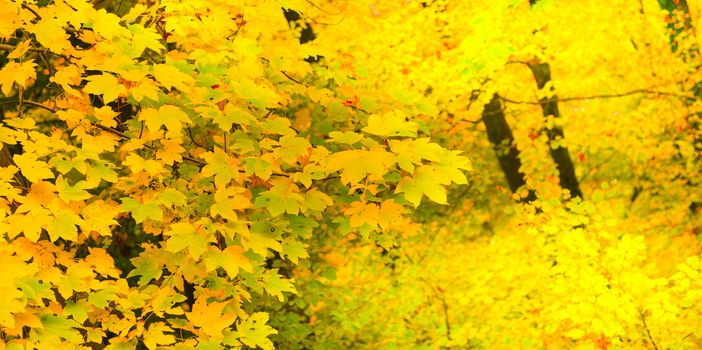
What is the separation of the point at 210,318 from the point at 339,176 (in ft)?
3.30

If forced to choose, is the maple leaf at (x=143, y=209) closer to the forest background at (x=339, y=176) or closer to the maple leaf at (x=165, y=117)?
the forest background at (x=339, y=176)

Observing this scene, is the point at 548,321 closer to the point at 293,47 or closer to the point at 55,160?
the point at 293,47

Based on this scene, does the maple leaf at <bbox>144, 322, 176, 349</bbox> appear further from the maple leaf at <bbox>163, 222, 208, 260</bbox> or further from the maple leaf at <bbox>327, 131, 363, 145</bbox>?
the maple leaf at <bbox>327, 131, 363, 145</bbox>

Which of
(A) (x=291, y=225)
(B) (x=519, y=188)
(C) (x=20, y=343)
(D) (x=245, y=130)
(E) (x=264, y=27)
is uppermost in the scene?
(B) (x=519, y=188)

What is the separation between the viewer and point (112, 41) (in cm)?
390

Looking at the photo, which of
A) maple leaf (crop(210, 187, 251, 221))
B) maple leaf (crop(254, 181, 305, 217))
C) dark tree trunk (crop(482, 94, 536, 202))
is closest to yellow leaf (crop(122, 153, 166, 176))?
maple leaf (crop(210, 187, 251, 221))

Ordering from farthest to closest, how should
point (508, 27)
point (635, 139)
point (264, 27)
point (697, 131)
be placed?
1. point (635, 139)
2. point (697, 131)
3. point (508, 27)
4. point (264, 27)

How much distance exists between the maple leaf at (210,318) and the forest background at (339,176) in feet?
0.04

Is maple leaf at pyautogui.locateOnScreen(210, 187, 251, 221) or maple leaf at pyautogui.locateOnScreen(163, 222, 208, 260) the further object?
maple leaf at pyautogui.locateOnScreen(210, 187, 251, 221)

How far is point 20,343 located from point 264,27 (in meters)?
3.03

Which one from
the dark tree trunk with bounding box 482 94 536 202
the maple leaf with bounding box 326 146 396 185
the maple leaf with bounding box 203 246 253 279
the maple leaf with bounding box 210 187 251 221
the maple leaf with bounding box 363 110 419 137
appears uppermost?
the dark tree trunk with bounding box 482 94 536 202

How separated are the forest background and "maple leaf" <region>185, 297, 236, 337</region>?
0.01 meters

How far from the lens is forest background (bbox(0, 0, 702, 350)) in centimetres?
355

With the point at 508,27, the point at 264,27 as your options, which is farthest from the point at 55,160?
the point at 508,27
